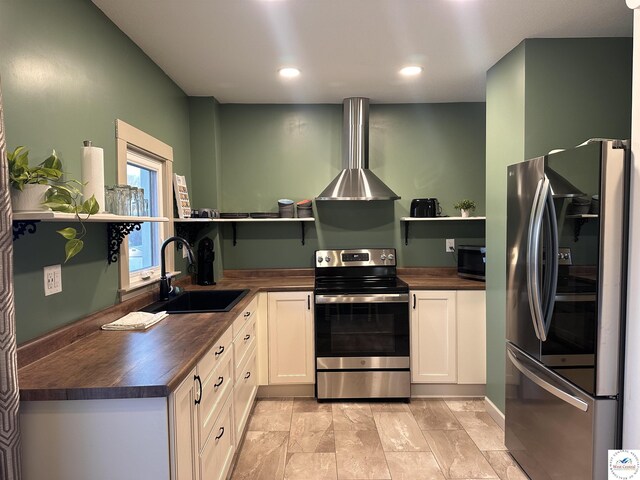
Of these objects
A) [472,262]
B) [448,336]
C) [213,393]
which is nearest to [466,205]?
[472,262]

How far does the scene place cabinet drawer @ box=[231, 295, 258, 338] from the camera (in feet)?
7.67

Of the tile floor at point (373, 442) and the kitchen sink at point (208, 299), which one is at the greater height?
the kitchen sink at point (208, 299)

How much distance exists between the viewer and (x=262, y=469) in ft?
7.57

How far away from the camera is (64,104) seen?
1.73 meters

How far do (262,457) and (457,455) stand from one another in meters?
1.15

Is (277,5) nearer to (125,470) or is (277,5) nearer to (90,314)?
(90,314)

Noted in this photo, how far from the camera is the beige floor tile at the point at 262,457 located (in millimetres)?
2262

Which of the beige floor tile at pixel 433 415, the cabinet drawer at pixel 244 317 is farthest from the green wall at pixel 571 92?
the cabinet drawer at pixel 244 317

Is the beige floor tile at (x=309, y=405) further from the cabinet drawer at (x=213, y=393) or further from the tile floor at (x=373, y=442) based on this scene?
the cabinet drawer at (x=213, y=393)

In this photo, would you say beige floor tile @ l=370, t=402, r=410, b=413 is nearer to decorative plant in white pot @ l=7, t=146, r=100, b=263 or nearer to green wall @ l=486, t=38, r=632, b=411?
green wall @ l=486, t=38, r=632, b=411

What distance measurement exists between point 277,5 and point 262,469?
2459 mm

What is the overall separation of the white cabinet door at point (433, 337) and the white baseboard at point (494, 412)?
29cm

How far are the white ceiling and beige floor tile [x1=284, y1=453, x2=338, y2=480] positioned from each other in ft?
8.01

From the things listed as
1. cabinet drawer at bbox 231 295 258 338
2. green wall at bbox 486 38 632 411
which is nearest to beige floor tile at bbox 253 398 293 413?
cabinet drawer at bbox 231 295 258 338
